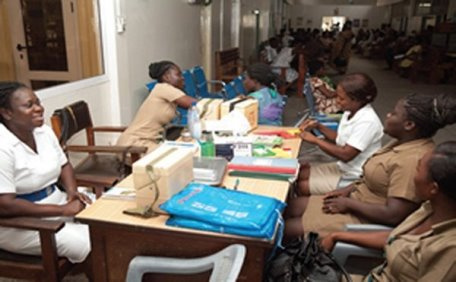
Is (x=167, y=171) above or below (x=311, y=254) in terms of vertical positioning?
above

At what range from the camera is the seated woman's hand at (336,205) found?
1.98 m

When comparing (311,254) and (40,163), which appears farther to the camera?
(40,163)

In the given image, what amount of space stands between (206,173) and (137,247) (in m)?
0.45

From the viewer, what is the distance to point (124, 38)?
3871 millimetres

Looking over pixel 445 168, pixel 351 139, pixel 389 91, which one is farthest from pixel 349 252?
pixel 389 91

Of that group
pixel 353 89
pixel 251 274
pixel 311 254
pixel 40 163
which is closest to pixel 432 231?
pixel 311 254

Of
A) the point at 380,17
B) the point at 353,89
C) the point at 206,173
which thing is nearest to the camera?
the point at 206,173

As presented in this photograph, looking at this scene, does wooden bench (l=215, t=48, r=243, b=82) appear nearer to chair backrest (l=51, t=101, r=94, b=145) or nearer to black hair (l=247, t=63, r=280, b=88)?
black hair (l=247, t=63, r=280, b=88)

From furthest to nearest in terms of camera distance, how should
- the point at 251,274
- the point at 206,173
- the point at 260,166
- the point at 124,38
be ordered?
the point at 124,38 < the point at 260,166 < the point at 206,173 < the point at 251,274

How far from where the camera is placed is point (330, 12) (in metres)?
20.0

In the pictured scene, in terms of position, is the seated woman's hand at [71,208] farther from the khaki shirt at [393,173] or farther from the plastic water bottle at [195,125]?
the khaki shirt at [393,173]

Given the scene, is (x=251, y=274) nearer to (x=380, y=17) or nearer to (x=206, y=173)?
(x=206, y=173)

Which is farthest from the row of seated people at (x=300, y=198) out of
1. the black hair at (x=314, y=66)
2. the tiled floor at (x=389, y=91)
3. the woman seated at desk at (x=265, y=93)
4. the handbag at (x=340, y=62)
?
the handbag at (x=340, y=62)

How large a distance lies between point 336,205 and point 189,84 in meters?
3.16
